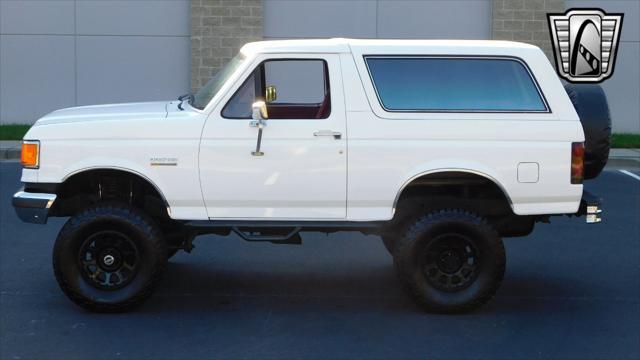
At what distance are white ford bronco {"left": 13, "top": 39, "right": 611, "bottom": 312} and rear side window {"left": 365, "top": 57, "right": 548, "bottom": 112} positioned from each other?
10 millimetres

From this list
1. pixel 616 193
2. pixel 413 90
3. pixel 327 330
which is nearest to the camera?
pixel 327 330

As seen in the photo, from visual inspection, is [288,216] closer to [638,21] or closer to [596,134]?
[596,134]

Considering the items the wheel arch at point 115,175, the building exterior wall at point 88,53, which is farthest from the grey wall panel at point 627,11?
the wheel arch at point 115,175

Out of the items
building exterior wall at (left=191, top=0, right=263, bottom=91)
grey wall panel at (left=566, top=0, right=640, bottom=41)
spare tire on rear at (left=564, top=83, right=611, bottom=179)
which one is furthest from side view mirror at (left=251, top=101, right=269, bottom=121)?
grey wall panel at (left=566, top=0, right=640, bottom=41)

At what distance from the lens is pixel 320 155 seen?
857 centimetres

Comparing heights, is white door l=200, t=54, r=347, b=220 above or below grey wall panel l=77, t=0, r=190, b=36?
below

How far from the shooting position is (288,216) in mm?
8641

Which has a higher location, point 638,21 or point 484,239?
point 638,21

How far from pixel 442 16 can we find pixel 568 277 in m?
13.7

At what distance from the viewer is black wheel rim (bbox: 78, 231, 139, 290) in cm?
866

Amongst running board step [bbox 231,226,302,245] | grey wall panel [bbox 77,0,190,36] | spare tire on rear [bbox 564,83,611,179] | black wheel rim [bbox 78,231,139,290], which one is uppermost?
grey wall panel [bbox 77,0,190,36]

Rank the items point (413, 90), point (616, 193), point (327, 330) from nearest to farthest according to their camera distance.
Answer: point (327, 330) → point (413, 90) → point (616, 193)

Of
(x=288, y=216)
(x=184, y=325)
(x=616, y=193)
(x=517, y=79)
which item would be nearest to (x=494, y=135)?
(x=517, y=79)

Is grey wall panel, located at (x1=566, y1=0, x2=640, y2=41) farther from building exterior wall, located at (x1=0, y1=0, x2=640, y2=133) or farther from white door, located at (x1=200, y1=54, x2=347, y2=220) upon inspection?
white door, located at (x1=200, y1=54, x2=347, y2=220)
